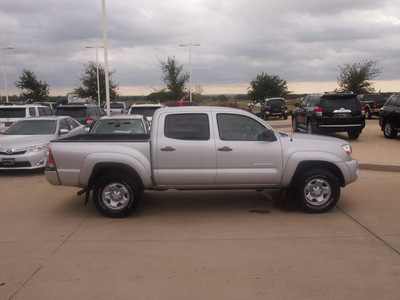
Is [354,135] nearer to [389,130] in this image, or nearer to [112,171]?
[389,130]

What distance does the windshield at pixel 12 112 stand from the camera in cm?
1544

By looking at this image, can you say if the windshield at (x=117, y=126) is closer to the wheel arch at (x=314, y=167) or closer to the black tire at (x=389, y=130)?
the wheel arch at (x=314, y=167)

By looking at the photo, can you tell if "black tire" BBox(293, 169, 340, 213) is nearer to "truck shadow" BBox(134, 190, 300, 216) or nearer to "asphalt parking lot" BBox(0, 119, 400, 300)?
"asphalt parking lot" BBox(0, 119, 400, 300)

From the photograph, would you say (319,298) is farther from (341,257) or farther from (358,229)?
(358,229)

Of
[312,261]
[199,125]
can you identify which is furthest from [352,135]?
[312,261]

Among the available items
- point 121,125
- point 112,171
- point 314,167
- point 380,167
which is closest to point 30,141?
point 121,125

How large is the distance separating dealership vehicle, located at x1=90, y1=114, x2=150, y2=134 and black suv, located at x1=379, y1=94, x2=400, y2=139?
9.71 meters

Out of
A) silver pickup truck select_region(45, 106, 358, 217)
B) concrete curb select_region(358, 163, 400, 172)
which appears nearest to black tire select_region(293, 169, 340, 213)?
silver pickup truck select_region(45, 106, 358, 217)

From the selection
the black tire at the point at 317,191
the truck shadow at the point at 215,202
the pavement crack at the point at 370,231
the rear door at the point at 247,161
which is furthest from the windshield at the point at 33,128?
the pavement crack at the point at 370,231

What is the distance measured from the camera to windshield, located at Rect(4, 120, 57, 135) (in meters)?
11.1

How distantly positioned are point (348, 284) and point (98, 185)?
3964 mm

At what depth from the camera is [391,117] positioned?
14.7 m

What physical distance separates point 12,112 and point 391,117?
15196 mm

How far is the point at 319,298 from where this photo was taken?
11.7 ft
